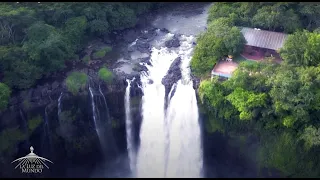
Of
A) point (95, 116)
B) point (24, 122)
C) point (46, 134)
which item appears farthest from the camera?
point (95, 116)

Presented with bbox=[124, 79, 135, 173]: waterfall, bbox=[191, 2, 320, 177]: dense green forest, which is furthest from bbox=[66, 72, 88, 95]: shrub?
bbox=[191, 2, 320, 177]: dense green forest

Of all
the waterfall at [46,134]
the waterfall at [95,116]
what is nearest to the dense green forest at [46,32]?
the waterfall at [46,134]

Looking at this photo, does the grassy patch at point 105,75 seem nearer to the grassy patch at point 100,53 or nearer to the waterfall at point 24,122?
the grassy patch at point 100,53

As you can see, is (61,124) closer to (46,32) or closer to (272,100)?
(46,32)

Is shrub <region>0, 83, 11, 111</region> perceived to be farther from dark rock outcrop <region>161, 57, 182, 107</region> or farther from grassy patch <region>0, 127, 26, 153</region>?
dark rock outcrop <region>161, 57, 182, 107</region>

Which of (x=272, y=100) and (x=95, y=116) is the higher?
(x=272, y=100)

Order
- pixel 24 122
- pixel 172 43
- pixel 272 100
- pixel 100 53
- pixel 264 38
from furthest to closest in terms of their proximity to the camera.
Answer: pixel 172 43 < pixel 100 53 < pixel 264 38 < pixel 24 122 < pixel 272 100

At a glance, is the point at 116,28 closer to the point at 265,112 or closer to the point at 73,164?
the point at 73,164

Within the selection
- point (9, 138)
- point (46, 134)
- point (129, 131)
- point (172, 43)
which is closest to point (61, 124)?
point (46, 134)
